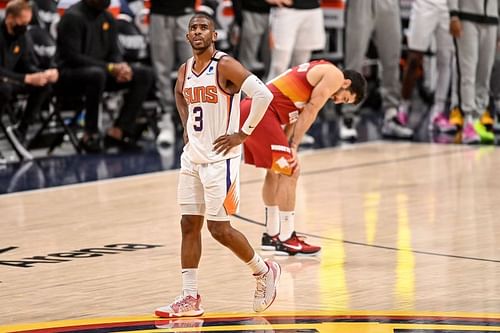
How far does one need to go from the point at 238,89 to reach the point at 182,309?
1.23 metres

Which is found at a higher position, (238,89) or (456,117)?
(238,89)

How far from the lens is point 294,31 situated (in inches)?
603

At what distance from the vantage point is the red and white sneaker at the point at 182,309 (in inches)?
286

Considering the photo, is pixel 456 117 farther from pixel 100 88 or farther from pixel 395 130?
pixel 100 88

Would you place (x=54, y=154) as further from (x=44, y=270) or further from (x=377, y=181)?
(x=44, y=270)

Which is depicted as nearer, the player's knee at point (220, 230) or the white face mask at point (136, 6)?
A: the player's knee at point (220, 230)

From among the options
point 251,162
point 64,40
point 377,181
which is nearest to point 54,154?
point 64,40

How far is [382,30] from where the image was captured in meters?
16.1

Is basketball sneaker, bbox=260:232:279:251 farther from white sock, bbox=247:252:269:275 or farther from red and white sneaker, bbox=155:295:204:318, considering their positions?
red and white sneaker, bbox=155:295:204:318

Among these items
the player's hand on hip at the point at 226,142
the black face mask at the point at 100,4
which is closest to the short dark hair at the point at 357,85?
the player's hand on hip at the point at 226,142

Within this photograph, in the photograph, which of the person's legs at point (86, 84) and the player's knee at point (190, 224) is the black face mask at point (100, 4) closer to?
the person's legs at point (86, 84)

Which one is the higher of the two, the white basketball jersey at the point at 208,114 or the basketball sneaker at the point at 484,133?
the white basketball jersey at the point at 208,114

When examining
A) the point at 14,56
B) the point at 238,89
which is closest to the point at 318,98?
the point at 238,89

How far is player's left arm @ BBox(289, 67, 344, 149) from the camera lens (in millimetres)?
9336
